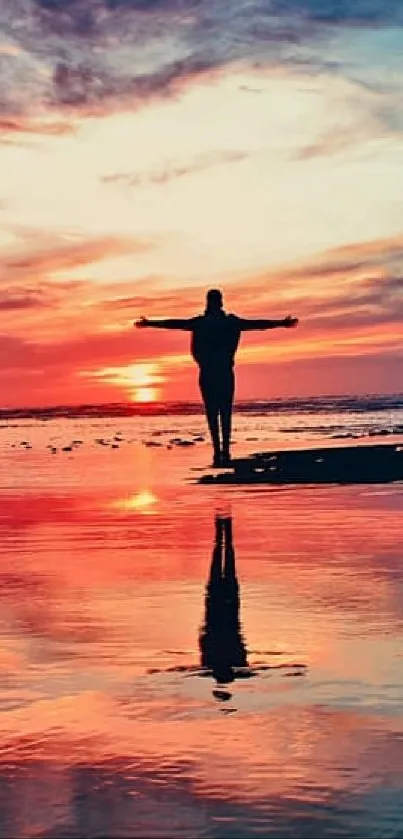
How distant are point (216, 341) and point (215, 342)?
0.03 m

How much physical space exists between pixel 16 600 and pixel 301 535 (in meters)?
4.81

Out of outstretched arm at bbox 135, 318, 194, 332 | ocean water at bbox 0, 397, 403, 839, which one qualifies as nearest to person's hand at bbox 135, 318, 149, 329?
outstretched arm at bbox 135, 318, 194, 332

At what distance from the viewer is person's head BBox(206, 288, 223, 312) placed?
71.7ft

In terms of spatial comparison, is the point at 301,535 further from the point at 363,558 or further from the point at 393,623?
the point at 393,623

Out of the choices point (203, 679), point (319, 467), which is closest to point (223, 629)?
point (203, 679)

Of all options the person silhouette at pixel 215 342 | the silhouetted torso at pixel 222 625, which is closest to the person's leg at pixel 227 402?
the person silhouette at pixel 215 342

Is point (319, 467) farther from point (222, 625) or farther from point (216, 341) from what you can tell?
point (222, 625)

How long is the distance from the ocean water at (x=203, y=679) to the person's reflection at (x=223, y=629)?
2cm

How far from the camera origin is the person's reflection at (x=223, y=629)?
7.64 m

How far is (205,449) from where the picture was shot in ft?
122

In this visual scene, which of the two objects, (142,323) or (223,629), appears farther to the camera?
(142,323)

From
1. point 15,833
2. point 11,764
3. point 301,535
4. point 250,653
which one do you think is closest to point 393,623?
point 250,653

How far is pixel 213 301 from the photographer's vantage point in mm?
22078

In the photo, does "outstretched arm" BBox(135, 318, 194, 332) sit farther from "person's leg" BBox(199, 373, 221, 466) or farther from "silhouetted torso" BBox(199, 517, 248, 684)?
"silhouetted torso" BBox(199, 517, 248, 684)
